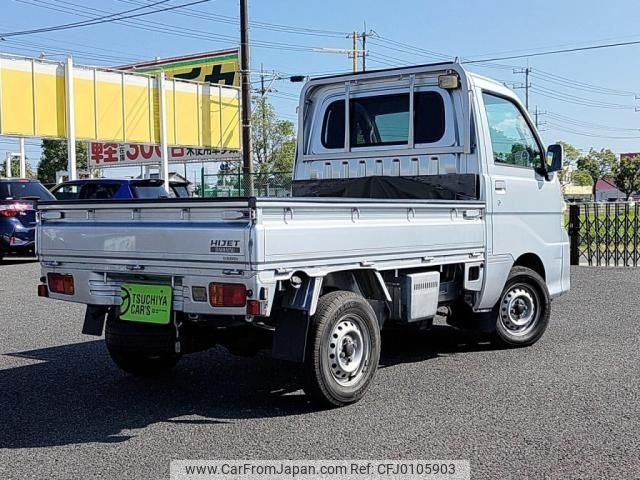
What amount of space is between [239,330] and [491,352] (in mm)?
2881

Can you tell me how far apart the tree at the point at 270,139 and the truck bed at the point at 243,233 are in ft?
165

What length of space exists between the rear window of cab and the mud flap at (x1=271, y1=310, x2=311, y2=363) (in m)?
2.73

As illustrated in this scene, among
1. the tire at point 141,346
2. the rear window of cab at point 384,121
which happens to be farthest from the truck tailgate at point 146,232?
the rear window of cab at point 384,121

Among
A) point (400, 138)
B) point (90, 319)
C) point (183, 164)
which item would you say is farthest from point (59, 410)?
point (183, 164)

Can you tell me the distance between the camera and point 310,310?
16.5 ft

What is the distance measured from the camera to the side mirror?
765 cm

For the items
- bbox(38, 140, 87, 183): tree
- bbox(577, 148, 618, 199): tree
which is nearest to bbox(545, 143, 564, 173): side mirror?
bbox(38, 140, 87, 183): tree

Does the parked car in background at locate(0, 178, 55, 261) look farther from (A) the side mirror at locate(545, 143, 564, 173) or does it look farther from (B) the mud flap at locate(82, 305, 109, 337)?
(A) the side mirror at locate(545, 143, 564, 173)

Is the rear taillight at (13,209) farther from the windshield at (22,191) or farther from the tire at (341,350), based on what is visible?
the tire at (341,350)

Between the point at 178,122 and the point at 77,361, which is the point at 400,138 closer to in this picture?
the point at 77,361

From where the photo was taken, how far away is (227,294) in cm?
480

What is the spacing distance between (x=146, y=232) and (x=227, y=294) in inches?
31.4

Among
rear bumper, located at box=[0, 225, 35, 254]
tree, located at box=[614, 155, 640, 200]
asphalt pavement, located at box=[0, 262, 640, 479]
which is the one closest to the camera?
asphalt pavement, located at box=[0, 262, 640, 479]

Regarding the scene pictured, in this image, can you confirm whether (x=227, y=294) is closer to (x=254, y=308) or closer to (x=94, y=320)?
(x=254, y=308)
